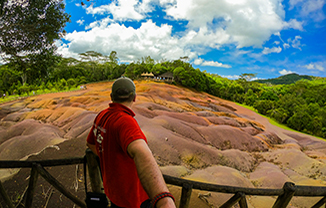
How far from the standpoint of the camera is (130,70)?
191 feet

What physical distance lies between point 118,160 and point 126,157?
7 centimetres

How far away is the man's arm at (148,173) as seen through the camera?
100 cm

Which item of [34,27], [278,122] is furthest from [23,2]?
[278,122]

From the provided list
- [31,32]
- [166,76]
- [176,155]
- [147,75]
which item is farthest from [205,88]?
[31,32]

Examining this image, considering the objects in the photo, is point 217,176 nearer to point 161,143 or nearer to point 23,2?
point 161,143

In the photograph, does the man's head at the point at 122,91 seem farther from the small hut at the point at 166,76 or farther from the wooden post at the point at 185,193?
the small hut at the point at 166,76

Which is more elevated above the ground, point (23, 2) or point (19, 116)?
point (23, 2)

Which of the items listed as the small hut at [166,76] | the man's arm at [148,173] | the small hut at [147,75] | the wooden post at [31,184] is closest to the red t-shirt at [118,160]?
the man's arm at [148,173]

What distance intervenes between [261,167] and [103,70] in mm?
59420

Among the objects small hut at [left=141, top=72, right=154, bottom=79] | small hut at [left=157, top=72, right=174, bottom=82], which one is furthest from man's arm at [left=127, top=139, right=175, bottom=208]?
small hut at [left=141, top=72, right=154, bottom=79]

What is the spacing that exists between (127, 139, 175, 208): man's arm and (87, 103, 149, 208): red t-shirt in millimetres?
199

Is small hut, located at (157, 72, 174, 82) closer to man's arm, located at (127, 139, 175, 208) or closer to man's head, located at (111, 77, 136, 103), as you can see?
man's head, located at (111, 77, 136, 103)

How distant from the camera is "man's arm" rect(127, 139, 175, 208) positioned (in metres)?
1.00

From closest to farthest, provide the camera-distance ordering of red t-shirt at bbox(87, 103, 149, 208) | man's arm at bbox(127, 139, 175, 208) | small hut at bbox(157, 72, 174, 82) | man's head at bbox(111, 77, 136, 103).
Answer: man's arm at bbox(127, 139, 175, 208), red t-shirt at bbox(87, 103, 149, 208), man's head at bbox(111, 77, 136, 103), small hut at bbox(157, 72, 174, 82)
